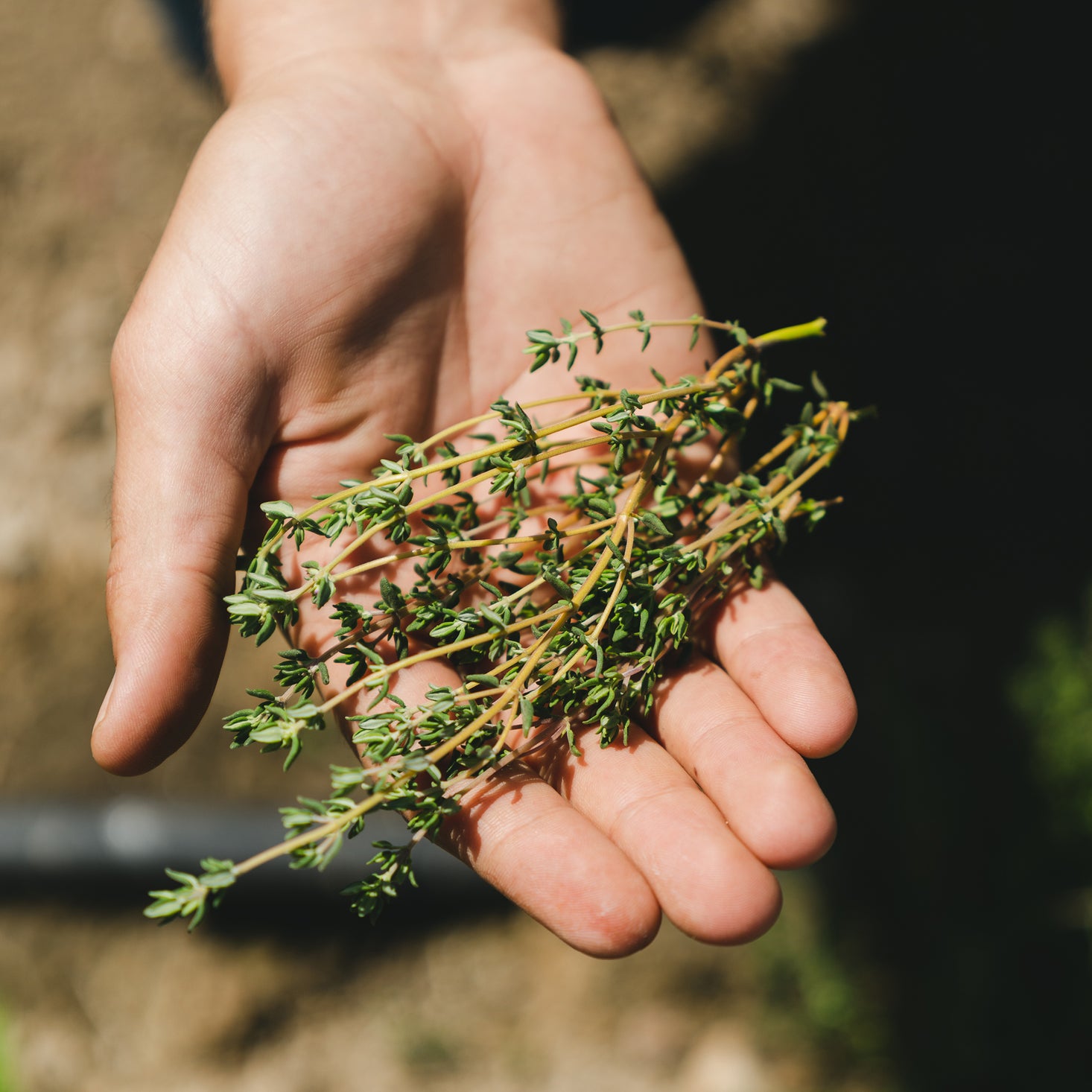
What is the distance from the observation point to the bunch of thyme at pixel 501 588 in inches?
90.7

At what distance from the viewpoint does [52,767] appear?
16.9ft

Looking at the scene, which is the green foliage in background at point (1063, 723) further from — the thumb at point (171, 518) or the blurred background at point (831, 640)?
the thumb at point (171, 518)

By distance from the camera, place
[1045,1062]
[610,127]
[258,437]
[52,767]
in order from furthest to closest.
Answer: [52,767] → [1045,1062] → [610,127] → [258,437]

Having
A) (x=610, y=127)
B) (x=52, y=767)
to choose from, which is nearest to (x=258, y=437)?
(x=610, y=127)

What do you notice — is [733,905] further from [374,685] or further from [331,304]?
[331,304]

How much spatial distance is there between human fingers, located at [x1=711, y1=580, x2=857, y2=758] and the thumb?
1.39 meters

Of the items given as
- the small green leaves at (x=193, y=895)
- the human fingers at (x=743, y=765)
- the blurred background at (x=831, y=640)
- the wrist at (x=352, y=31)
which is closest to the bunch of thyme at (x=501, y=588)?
the small green leaves at (x=193, y=895)

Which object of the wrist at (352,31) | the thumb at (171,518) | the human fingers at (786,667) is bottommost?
the human fingers at (786,667)

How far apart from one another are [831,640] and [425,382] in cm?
273

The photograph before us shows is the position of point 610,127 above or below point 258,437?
above

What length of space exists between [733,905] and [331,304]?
1951 millimetres

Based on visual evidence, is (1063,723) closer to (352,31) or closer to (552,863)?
(552,863)

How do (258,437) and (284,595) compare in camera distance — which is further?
(258,437)

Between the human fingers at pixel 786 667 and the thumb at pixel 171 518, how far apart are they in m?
1.39
